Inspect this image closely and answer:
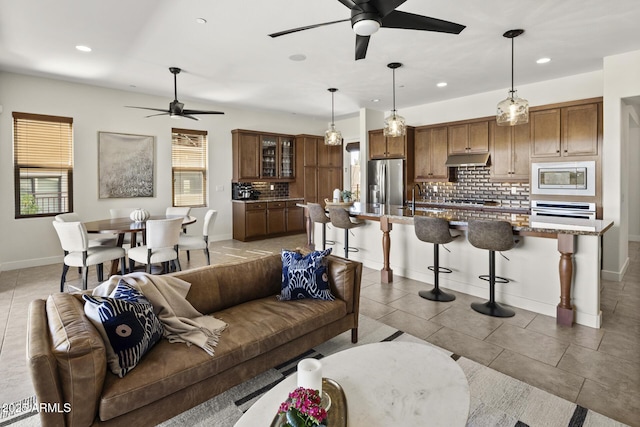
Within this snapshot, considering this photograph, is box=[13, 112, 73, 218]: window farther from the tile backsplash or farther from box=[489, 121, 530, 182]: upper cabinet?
box=[489, 121, 530, 182]: upper cabinet

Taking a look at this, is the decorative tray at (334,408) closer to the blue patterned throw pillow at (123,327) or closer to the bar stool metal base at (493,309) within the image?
the blue patterned throw pillow at (123,327)

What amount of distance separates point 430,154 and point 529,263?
3877mm

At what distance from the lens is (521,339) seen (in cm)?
286

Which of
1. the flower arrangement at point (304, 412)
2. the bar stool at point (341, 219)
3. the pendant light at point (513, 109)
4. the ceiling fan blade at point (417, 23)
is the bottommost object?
the flower arrangement at point (304, 412)

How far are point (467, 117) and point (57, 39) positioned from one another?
249 inches

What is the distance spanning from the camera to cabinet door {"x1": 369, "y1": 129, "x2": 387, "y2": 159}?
24.3 ft

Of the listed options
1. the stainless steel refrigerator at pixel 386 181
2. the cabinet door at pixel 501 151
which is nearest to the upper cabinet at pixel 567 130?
the cabinet door at pixel 501 151

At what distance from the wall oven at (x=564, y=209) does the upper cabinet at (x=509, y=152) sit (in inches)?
23.0

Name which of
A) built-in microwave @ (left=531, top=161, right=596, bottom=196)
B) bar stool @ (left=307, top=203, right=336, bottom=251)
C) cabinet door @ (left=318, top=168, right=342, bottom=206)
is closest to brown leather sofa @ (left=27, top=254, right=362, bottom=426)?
bar stool @ (left=307, top=203, right=336, bottom=251)

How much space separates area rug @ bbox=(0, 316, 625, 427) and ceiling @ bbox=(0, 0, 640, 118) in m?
3.13

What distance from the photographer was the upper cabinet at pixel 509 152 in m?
5.66

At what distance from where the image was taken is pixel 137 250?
4.33 meters

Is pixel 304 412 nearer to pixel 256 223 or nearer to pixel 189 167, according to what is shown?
pixel 256 223

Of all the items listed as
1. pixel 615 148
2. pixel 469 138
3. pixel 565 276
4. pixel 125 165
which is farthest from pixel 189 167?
pixel 615 148
